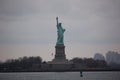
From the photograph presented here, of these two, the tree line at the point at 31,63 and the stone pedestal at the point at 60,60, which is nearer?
the stone pedestal at the point at 60,60

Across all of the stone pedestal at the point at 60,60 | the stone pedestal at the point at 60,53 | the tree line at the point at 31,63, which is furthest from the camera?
the tree line at the point at 31,63

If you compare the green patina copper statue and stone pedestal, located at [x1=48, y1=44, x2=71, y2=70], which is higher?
the green patina copper statue

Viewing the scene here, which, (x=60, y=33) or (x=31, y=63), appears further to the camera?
(x=31, y=63)

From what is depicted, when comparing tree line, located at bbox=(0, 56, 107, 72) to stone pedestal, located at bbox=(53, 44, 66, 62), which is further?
tree line, located at bbox=(0, 56, 107, 72)

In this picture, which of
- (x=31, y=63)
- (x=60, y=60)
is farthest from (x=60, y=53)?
(x=31, y=63)

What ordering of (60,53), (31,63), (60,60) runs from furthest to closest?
(31,63) → (60,60) → (60,53)

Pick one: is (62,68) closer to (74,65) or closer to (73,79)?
(74,65)

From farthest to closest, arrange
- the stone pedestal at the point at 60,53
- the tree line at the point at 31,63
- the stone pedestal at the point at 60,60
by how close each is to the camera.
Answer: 1. the tree line at the point at 31,63
2. the stone pedestal at the point at 60,60
3. the stone pedestal at the point at 60,53

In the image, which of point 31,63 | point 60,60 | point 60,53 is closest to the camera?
point 60,53

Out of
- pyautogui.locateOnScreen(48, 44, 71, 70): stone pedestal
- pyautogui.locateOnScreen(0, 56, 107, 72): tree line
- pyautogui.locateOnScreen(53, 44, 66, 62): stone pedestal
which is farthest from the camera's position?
pyautogui.locateOnScreen(0, 56, 107, 72): tree line

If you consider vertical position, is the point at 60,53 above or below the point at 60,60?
above

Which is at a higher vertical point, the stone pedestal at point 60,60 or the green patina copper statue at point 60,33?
the green patina copper statue at point 60,33

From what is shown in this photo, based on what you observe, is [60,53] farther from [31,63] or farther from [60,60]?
[31,63]

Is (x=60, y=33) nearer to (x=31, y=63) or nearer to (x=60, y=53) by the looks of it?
(x=60, y=53)
